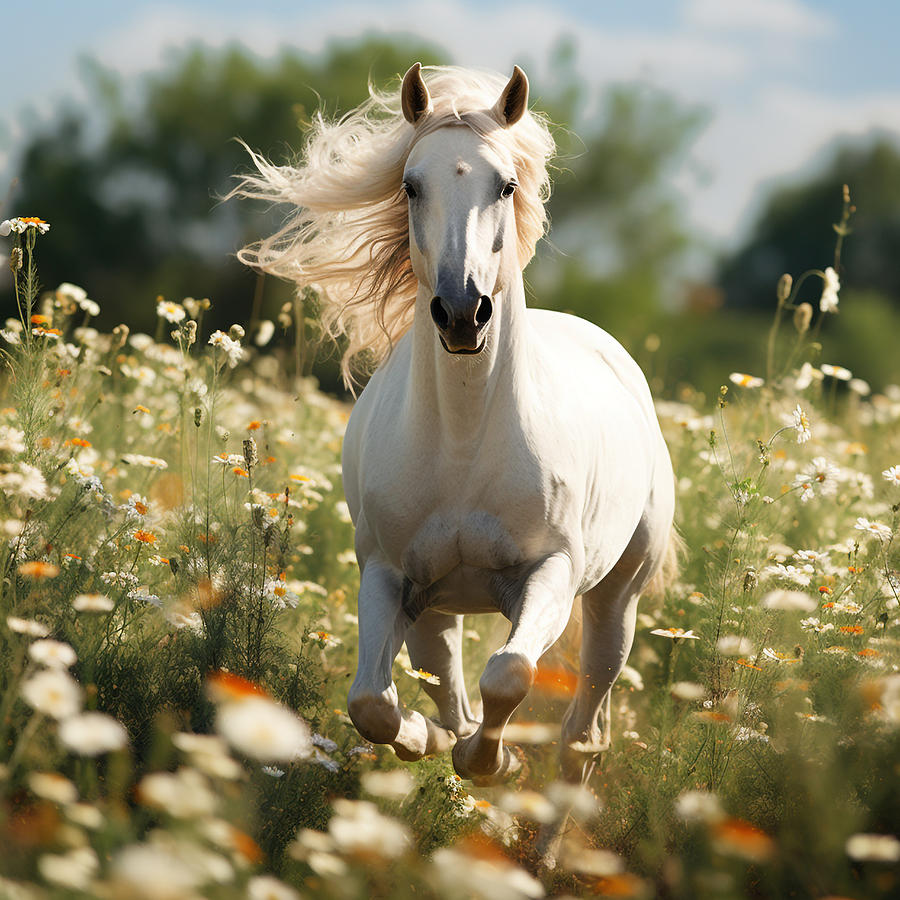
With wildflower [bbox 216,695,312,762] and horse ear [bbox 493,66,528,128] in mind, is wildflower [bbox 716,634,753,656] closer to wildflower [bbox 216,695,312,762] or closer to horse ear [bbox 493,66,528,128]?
horse ear [bbox 493,66,528,128]

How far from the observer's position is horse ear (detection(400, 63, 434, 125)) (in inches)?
146

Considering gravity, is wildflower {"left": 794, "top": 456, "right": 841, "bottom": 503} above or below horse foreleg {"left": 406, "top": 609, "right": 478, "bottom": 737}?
above

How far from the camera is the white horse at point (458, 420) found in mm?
3484

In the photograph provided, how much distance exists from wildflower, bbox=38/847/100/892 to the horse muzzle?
1.72m

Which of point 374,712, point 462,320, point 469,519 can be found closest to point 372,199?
point 462,320

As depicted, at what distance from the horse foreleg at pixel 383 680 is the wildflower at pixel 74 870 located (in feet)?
4.78

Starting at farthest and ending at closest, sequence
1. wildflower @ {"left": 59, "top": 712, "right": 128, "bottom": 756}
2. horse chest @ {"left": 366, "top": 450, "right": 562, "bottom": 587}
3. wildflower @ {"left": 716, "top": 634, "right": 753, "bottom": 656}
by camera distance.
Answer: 1. wildflower @ {"left": 716, "top": 634, "right": 753, "bottom": 656}
2. horse chest @ {"left": 366, "top": 450, "right": 562, "bottom": 587}
3. wildflower @ {"left": 59, "top": 712, "right": 128, "bottom": 756}

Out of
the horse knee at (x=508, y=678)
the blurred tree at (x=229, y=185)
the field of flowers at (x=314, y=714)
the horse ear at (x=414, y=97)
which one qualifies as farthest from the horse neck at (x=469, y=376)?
the blurred tree at (x=229, y=185)

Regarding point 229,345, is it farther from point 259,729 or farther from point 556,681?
point 259,729

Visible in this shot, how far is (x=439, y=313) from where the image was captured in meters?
3.26

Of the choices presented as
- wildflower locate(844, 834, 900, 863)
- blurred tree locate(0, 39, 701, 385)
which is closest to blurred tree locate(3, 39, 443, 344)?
blurred tree locate(0, 39, 701, 385)

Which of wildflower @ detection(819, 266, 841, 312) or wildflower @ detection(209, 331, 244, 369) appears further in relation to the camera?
wildflower @ detection(819, 266, 841, 312)

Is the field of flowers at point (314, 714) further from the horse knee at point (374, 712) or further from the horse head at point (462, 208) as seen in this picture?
the horse head at point (462, 208)

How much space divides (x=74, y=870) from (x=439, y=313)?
1.85 meters
